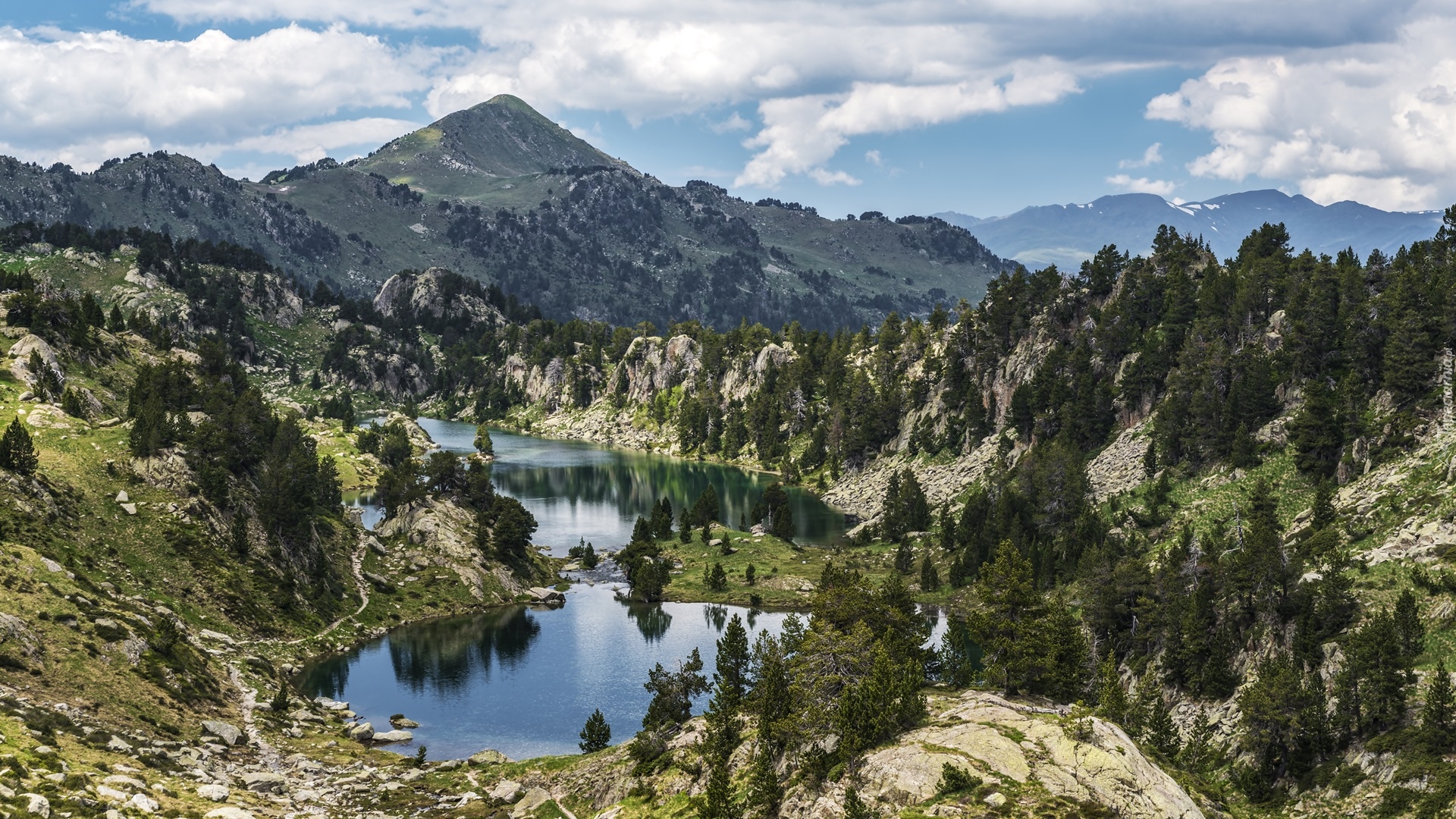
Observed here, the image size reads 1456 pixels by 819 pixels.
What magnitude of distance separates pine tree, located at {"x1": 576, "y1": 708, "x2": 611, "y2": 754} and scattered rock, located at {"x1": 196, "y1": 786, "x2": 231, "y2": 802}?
90.6 feet

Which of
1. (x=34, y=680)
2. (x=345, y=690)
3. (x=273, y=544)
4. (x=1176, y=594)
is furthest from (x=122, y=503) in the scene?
(x=1176, y=594)

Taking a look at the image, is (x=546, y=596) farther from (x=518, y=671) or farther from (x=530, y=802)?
(x=530, y=802)

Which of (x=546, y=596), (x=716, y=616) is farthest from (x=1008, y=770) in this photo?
(x=546, y=596)

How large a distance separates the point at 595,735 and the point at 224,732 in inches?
1043

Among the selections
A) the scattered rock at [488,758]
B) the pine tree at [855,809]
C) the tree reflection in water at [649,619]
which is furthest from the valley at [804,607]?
the scattered rock at [488,758]

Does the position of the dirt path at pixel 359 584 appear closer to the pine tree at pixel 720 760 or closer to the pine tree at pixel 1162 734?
the pine tree at pixel 720 760

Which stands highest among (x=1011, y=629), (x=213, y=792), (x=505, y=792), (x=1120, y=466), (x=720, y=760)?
(x=1120, y=466)

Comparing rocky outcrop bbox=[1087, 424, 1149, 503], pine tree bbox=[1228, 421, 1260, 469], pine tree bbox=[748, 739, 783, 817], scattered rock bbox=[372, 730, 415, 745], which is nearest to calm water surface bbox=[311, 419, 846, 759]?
scattered rock bbox=[372, 730, 415, 745]

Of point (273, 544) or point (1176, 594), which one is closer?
point (1176, 594)

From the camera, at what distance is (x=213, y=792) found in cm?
5819

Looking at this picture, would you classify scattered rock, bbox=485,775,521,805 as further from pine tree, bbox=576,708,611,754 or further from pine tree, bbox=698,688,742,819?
pine tree, bbox=698,688,742,819

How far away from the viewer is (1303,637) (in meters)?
73.2

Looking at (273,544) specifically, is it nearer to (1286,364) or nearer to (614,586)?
(614,586)

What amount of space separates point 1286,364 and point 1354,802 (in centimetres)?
9468
